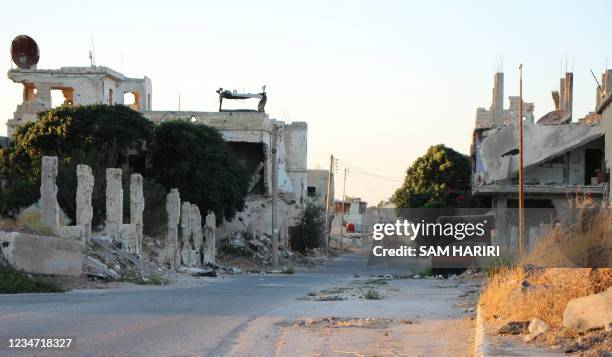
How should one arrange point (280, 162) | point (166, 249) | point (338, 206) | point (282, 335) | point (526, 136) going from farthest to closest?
1. point (338, 206)
2. point (280, 162)
3. point (526, 136)
4. point (166, 249)
5. point (282, 335)

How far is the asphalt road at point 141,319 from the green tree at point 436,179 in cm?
3708

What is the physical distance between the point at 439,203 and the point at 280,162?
2133cm

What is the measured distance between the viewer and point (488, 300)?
48.3 feet

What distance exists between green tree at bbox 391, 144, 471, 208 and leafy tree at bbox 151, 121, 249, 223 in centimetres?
1078

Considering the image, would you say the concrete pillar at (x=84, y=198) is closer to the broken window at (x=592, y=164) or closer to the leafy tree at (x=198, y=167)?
the leafy tree at (x=198, y=167)

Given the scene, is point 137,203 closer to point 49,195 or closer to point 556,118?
point 49,195

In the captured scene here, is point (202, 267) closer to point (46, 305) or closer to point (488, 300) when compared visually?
point (46, 305)

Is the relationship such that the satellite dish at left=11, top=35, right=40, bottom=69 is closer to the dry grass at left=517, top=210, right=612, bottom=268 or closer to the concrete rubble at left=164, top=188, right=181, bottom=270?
the concrete rubble at left=164, top=188, right=181, bottom=270

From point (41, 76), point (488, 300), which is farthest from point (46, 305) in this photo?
point (41, 76)

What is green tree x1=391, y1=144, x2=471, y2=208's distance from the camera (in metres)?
58.3

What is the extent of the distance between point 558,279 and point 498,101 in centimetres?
4390

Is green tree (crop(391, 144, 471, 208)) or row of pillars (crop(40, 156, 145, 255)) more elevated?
green tree (crop(391, 144, 471, 208))

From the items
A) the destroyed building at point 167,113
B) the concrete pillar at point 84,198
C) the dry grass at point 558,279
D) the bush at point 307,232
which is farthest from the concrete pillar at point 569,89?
the dry grass at point 558,279

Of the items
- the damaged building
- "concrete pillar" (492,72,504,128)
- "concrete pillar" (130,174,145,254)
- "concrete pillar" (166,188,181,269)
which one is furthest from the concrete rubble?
"concrete pillar" (492,72,504,128)
